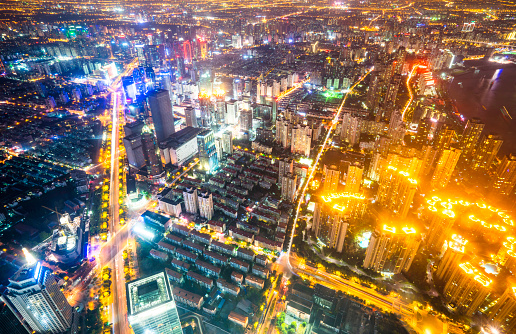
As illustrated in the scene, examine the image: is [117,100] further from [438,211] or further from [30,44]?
[438,211]

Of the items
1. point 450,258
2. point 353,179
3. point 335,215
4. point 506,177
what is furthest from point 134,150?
point 506,177

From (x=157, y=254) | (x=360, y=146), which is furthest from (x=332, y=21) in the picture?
(x=157, y=254)

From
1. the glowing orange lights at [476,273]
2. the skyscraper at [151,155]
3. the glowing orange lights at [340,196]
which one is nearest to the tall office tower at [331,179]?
the glowing orange lights at [340,196]

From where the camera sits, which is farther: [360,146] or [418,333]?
[360,146]

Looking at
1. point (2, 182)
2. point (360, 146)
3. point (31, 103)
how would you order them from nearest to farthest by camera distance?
point (2, 182) → point (360, 146) → point (31, 103)

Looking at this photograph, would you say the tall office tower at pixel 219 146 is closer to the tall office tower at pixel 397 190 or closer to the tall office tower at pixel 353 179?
the tall office tower at pixel 353 179

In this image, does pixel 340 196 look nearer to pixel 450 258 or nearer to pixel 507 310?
pixel 450 258

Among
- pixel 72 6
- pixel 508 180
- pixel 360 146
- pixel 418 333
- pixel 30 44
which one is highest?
pixel 72 6
